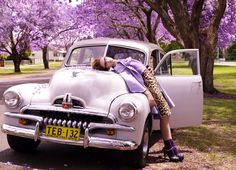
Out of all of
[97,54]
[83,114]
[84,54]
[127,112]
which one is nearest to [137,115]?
[127,112]

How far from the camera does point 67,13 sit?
39875 mm

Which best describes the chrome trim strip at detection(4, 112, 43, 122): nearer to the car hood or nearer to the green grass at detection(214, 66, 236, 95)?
the car hood

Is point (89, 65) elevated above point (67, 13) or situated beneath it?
situated beneath

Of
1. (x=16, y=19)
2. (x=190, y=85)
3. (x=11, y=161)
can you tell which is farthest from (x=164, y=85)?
(x=16, y=19)

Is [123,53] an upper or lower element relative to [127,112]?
upper

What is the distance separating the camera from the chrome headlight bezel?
5.95 metres

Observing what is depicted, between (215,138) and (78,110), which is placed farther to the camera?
(215,138)

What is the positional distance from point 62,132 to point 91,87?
0.70 metres

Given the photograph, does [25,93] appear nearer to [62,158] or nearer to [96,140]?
[62,158]

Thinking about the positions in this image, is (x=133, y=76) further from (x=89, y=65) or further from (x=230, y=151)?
(x=230, y=151)

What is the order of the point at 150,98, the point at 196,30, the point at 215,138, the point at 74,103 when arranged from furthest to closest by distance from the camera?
1. the point at 196,30
2. the point at 215,138
3. the point at 150,98
4. the point at 74,103

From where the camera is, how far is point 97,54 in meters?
7.07

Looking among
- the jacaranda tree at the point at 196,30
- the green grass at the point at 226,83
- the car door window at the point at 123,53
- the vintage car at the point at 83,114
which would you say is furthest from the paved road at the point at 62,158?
the green grass at the point at 226,83

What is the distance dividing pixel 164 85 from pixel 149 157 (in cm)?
112
